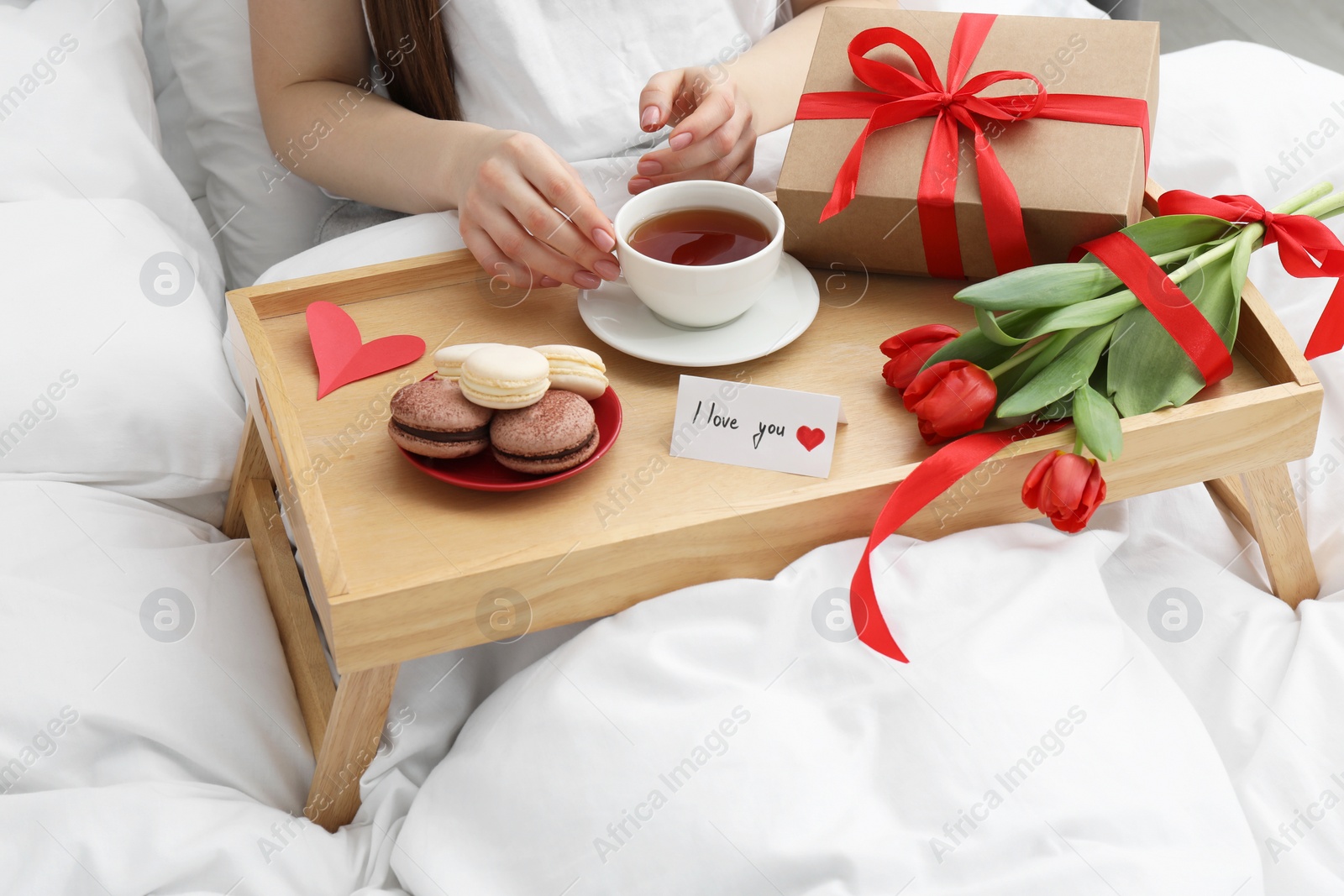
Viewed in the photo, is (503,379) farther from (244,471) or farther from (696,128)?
(244,471)

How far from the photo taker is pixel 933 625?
720 millimetres

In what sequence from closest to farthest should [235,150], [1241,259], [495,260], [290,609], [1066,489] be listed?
[1066,489]
[1241,259]
[495,260]
[290,609]
[235,150]

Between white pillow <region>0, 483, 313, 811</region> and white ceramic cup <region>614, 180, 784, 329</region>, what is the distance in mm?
516

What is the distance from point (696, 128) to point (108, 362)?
0.62 metres

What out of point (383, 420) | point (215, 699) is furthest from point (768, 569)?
point (215, 699)

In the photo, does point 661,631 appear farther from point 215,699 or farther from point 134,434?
point 134,434

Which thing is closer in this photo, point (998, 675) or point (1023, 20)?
point (998, 675)

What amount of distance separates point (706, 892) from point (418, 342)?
1.64 ft

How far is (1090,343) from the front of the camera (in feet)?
2.46

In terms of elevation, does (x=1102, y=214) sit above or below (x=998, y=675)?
above

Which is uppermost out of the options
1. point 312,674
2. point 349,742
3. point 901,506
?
point 901,506

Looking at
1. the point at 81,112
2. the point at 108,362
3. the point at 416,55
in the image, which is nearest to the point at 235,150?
the point at 81,112

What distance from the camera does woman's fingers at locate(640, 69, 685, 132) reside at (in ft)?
2.97

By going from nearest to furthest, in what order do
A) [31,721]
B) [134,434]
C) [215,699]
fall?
1. [31,721]
2. [215,699]
3. [134,434]
